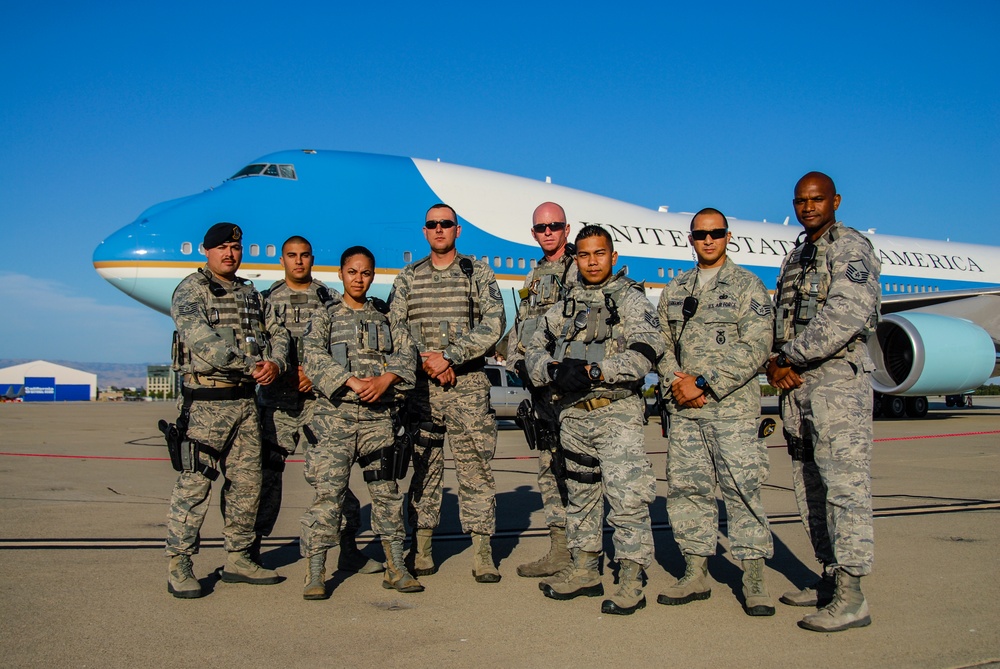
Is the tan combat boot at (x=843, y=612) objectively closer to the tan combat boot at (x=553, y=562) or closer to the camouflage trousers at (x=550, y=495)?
the tan combat boot at (x=553, y=562)

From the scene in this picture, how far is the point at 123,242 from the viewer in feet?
42.4

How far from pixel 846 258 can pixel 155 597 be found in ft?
13.2

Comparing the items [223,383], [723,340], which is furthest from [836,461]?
[223,383]

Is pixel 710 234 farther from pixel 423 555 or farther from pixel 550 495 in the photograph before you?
pixel 423 555

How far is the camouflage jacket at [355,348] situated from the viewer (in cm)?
473

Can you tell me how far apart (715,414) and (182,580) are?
9.77 ft

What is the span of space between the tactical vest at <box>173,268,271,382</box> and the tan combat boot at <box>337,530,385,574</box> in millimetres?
1211

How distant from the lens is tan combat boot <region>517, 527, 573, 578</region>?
16.3 feet

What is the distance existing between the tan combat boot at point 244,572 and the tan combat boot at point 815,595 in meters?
2.83

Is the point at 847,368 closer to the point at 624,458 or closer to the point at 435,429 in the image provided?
the point at 624,458

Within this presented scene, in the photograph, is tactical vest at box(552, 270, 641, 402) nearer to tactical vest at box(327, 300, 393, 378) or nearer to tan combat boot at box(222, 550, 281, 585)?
tactical vest at box(327, 300, 393, 378)

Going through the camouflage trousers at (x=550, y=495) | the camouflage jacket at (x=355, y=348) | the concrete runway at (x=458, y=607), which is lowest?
the concrete runway at (x=458, y=607)

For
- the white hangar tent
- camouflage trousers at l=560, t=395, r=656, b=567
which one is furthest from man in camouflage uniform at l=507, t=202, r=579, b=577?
the white hangar tent

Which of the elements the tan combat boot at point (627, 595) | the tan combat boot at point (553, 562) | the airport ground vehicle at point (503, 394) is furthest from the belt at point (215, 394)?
the airport ground vehicle at point (503, 394)
